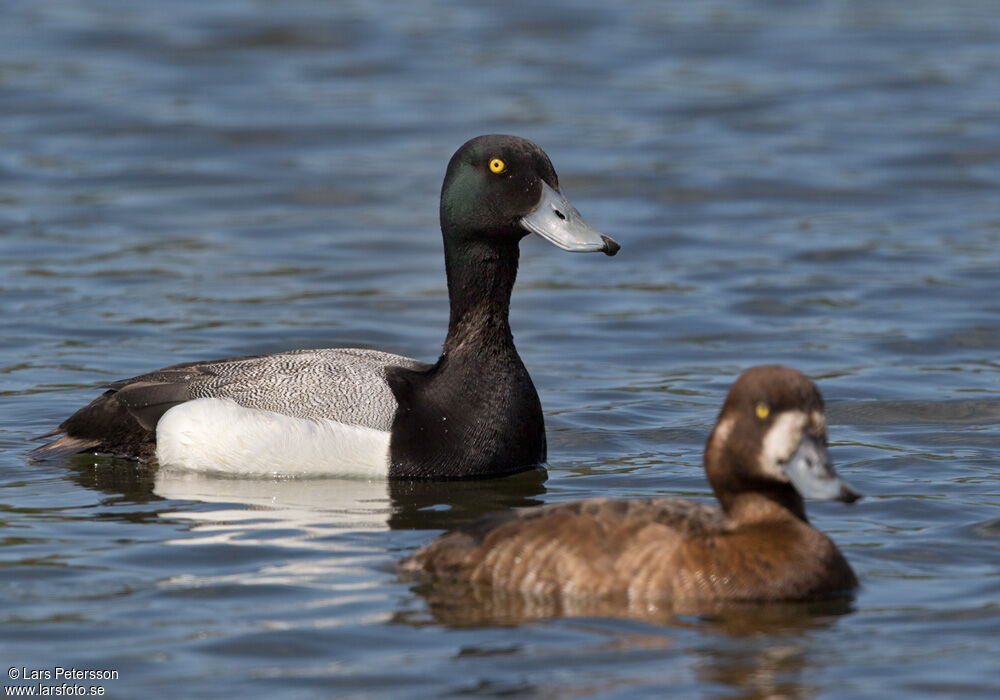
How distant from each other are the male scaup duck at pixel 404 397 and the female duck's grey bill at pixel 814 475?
2.76 metres

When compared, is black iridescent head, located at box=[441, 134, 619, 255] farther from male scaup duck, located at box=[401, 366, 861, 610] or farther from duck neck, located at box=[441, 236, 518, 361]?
male scaup duck, located at box=[401, 366, 861, 610]

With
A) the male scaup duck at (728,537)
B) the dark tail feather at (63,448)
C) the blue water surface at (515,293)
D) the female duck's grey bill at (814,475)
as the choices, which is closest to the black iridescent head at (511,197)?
the blue water surface at (515,293)

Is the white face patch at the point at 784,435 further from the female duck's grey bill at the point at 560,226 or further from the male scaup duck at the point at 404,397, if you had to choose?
the female duck's grey bill at the point at 560,226

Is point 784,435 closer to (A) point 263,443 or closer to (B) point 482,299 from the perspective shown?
(B) point 482,299

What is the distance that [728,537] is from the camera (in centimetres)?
689

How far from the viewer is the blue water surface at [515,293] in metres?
6.64

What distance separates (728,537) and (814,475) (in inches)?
15.8

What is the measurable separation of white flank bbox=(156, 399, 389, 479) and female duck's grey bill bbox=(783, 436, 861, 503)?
2879mm

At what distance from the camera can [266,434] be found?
9234mm

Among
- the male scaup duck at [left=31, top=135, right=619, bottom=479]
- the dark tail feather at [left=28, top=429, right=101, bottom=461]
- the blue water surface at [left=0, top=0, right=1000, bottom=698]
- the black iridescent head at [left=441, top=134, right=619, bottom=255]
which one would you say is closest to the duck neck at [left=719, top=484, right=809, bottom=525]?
the blue water surface at [left=0, top=0, right=1000, bottom=698]

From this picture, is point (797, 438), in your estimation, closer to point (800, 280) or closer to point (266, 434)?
point (266, 434)

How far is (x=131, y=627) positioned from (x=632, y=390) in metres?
5.24

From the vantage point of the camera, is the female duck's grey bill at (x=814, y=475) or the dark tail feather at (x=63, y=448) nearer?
the female duck's grey bill at (x=814, y=475)

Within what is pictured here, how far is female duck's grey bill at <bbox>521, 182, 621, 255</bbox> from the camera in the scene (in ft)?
31.3
